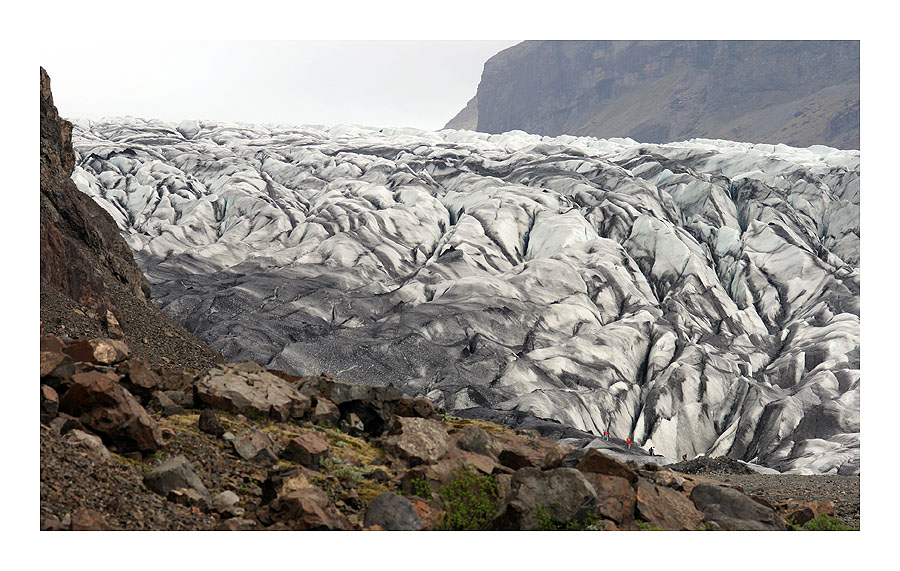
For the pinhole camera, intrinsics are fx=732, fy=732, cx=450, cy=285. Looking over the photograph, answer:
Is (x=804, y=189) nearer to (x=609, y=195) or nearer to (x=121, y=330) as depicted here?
(x=609, y=195)

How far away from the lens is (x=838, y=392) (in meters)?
44.9

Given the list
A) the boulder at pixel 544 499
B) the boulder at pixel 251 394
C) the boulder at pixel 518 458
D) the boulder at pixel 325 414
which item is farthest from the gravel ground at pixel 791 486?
the boulder at pixel 251 394

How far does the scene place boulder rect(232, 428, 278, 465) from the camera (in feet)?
44.6

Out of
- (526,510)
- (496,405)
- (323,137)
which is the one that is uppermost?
(323,137)

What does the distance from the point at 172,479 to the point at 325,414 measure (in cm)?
547

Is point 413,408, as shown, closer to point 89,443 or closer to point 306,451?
point 306,451

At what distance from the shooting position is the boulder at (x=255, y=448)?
44.6 feet

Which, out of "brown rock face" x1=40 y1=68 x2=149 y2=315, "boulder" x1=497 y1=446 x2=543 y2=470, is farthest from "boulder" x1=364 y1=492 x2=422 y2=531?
"brown rock face" x1=40 y1=68 x2=149 y2=315

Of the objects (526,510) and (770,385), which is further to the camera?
(770,385)

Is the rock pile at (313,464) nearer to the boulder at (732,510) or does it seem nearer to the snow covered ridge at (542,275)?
the boulder at (732,510)

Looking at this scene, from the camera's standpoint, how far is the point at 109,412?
12484 millimetres

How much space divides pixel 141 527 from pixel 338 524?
9.62 ft

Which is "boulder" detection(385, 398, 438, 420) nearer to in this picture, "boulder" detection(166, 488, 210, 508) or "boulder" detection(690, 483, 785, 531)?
"boulder" detection(690, 483, 785, 531)

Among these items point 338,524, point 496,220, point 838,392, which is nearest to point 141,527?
point 338,524
